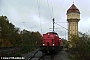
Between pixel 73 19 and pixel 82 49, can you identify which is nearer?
pixel 82 49

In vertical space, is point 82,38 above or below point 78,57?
above

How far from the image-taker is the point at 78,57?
1930cm

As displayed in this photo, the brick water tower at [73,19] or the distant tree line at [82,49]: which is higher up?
the brick water tower at [73,19]

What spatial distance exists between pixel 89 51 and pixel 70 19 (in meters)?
58.2

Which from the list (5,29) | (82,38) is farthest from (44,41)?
(5,29)

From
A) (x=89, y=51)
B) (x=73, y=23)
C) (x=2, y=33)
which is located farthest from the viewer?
(x=73, y=23)

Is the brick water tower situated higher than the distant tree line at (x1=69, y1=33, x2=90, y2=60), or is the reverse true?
the brick water tower

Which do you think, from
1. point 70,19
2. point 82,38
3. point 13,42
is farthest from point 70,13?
point 82,38

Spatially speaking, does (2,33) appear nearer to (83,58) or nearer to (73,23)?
Result: (73,23)

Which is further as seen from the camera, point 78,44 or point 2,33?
point 2,33

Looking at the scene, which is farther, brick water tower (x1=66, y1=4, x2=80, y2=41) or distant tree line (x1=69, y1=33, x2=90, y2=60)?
brick water tower (x1=66, y1=4, x2=80, y2=41)

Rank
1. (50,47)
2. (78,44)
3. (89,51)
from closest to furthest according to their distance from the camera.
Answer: (89,51) → (78,44) → (50,47)

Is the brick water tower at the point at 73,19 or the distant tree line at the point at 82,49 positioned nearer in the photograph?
the distant tree line at the point at 82,49

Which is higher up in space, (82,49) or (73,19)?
(73,19)
